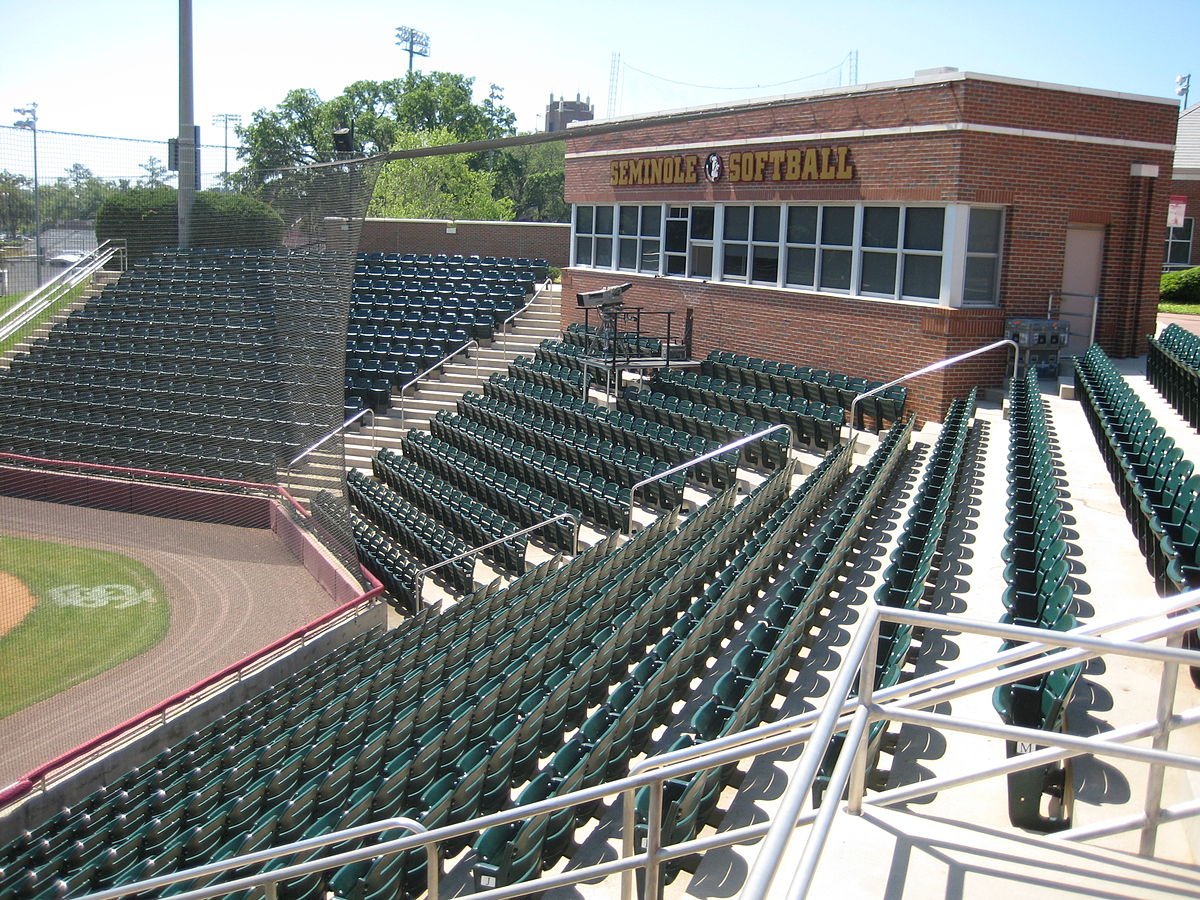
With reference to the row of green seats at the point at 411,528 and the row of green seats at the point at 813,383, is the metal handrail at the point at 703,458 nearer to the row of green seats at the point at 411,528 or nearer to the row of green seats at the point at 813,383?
the row of green seats at the point at 813,383

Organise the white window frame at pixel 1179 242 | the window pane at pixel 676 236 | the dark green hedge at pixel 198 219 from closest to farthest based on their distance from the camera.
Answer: the dark green hedge at pixel 198 219 → the window pane at pixel 676 236 → the white window frame at pixel 1179 242

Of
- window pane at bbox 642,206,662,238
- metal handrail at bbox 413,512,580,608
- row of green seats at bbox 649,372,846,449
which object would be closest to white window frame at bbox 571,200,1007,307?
window pane at bbox 642,206,662,238

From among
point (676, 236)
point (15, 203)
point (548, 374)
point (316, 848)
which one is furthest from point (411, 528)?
point (316, 848)

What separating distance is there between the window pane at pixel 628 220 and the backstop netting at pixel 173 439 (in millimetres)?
7050

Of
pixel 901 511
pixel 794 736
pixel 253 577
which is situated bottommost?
pixel 253 577

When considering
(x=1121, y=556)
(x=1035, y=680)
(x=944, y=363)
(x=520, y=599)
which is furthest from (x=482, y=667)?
(x=944, y=363)

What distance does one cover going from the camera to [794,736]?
10.9ft

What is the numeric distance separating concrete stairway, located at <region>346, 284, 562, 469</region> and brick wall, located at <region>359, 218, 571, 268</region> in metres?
3.98

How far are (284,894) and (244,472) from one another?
1156cm

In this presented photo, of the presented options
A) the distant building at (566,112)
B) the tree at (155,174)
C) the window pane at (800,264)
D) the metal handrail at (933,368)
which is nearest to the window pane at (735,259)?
the window pane at (800,264)

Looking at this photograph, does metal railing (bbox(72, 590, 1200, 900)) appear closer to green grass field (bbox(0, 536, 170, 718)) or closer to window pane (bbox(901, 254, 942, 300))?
green grass field (bbox(0, 536, 170, 718))

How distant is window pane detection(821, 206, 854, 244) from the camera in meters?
15.6

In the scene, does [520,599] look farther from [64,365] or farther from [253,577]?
[64,365]

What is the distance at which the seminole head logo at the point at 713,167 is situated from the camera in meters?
17.4
